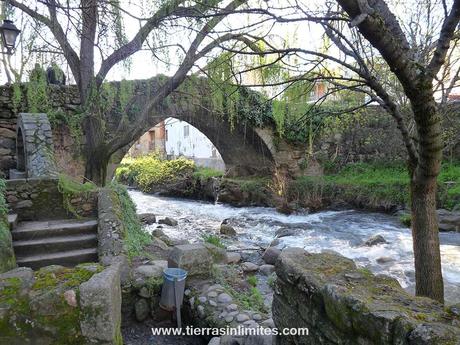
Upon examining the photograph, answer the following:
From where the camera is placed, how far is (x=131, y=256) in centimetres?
408

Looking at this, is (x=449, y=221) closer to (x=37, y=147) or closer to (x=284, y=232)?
→ (x=284, y=232)

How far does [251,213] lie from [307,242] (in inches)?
132

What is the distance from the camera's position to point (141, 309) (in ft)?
11.0

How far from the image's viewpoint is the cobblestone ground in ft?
9.96

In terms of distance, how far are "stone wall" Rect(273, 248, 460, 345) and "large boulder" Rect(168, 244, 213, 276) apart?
1.31 metres

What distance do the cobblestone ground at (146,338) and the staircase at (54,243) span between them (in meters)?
1.11

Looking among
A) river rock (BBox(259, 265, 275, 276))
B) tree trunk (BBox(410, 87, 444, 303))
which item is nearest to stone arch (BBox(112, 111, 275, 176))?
river rock (BBox(259, 265, 275, 276))

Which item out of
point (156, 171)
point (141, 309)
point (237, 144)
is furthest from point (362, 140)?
point (141, 309)

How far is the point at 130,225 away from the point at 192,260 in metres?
1.80

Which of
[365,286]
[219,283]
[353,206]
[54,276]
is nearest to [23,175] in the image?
[219,283]

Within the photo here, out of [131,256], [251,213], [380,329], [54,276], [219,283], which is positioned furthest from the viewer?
[251,213]

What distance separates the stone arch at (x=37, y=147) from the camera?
200 inches

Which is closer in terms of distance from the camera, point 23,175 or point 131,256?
point 131,256

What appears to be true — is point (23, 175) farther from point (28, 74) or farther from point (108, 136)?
point (108, 136)
